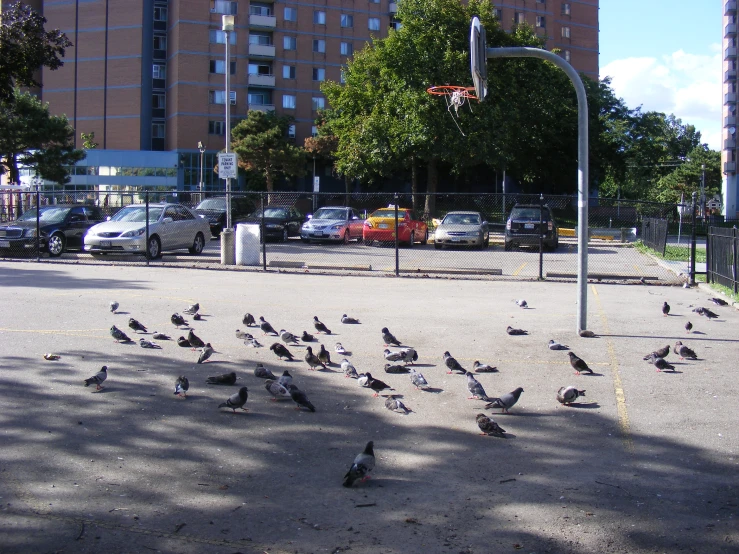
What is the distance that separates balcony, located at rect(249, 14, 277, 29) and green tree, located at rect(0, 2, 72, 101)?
48.8m

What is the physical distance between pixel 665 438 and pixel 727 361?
3701 mm

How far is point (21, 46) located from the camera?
952 inches

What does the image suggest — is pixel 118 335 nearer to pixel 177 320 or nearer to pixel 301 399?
pixel 177 320

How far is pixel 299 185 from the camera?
7494cm

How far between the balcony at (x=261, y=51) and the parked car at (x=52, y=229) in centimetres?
4911

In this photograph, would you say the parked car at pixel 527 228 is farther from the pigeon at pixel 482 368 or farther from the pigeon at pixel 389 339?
the pigeon at pixel 482 368

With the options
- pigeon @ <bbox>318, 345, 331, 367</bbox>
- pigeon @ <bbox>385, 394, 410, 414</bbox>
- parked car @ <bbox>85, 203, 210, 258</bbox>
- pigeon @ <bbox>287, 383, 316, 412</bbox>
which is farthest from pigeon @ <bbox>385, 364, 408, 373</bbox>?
parked car @ <bbox>85, 203, 210, 258</bbox>

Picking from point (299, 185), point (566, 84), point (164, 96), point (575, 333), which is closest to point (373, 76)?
point (566, 84)

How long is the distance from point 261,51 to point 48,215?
2009 inches

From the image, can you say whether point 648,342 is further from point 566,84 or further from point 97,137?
point 97,137

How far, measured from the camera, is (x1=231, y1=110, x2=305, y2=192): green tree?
209 feet

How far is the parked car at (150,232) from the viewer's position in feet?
72.9

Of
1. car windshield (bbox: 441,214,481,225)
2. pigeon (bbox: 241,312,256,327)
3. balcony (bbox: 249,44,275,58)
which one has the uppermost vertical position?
balcony (bbox: 249,44,275,58)

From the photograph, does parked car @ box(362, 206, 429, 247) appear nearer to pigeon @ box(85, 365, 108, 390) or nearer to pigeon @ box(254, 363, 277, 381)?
pigeon @ box(254, 363, 277, 381)
